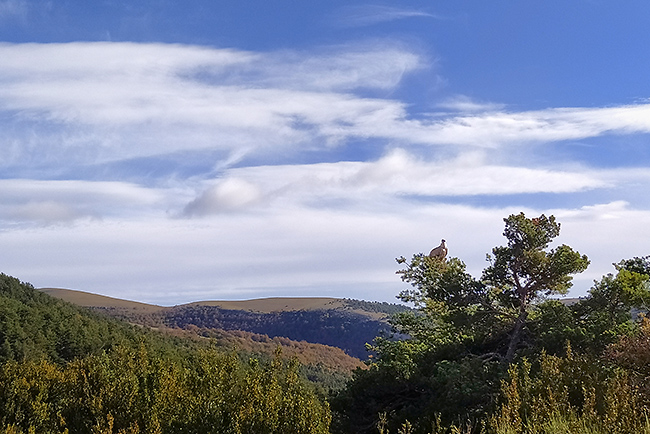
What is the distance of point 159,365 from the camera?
11336 mm

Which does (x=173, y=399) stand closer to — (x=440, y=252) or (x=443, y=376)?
(x=443, y=376)

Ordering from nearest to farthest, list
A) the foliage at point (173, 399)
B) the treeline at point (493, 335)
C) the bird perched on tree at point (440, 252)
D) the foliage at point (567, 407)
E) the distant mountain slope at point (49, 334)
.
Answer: the foliage at point (567, 407), the foliage at point (173, 399), the treeline at point (493, 335), the bird perched on tree at point (440, 252), the distant mountain slope at point (49, 334)

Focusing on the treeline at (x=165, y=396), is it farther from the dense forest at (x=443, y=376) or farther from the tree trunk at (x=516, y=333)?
the tree trunk at (x=516, y=333)

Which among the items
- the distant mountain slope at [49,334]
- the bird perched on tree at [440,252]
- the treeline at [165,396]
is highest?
the bird perched on tree at [440,252]

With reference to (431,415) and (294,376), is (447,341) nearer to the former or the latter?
(431,415)

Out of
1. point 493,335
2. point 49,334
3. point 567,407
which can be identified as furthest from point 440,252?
point 49,334

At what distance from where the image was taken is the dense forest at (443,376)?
803 centimetres

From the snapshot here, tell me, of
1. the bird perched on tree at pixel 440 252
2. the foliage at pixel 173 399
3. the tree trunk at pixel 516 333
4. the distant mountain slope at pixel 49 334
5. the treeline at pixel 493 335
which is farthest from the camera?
the distant mountain slope at pixel 49 334

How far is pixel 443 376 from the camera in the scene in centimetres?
1560

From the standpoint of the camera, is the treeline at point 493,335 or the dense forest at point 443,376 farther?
the treeline at point 493,335

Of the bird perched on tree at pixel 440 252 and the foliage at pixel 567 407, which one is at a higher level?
the bird perched on tree at pixel 440 252

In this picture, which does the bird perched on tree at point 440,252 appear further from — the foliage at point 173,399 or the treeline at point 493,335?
the foliage at point 173,399

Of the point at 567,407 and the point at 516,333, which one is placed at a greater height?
the point at 516,333

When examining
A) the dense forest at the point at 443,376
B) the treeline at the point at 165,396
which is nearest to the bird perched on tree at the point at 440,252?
the dense forest at the point at 443,376
